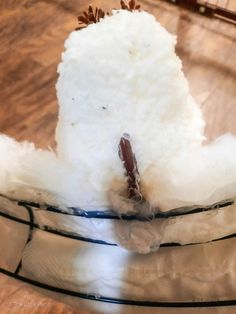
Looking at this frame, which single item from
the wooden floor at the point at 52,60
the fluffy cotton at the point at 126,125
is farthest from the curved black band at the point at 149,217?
the wooden floor at the point at 52,60

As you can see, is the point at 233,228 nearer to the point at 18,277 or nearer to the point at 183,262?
the point at 183,262

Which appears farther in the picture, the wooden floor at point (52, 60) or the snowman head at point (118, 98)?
the wooden floor at point (52, 60)

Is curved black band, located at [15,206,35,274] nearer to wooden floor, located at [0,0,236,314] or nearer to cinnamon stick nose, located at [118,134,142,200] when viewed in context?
cinnamon stick nose, located at [118,134,142,200]

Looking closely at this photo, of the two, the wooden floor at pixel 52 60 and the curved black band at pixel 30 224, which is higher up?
the curved black band at pixel 30 224

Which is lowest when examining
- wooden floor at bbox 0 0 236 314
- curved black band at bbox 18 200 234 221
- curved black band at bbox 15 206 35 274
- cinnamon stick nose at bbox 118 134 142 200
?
wooden floor at bbox 0 0 236 314

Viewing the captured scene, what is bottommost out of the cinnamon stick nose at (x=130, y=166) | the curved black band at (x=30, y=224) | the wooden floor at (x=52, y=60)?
the wooden floor at (x=52, y=60)

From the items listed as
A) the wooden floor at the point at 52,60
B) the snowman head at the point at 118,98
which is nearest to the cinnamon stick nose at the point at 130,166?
the snowman head at the point at 118,98

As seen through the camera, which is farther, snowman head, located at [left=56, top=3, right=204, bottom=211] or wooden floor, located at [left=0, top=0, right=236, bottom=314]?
wooden floor, located at [left=0, top=0, right=236, bottom=314]

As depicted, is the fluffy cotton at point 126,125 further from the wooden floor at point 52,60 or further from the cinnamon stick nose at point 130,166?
the wooden floor at point 52,60

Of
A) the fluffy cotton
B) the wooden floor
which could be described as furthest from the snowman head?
the wooden floor
